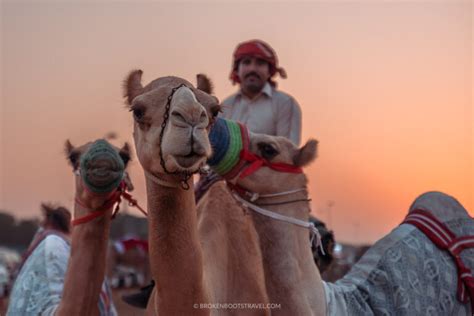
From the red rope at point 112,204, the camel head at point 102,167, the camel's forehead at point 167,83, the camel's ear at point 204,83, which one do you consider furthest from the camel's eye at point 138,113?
the red rope at point 112,204

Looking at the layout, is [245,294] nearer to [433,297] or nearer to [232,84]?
[433,297]

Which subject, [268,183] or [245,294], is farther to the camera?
[268,183]

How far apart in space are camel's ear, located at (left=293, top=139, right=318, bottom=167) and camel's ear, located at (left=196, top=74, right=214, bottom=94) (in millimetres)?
1235

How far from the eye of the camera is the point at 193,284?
4113mm

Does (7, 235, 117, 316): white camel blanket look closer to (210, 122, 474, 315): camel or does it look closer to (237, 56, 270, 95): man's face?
(210, 122, 474, 315): camel

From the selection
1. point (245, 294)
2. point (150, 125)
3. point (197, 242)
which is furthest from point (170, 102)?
point (245, 294)

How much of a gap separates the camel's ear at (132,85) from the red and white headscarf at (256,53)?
2120mm

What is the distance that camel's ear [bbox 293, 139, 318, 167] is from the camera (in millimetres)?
5680

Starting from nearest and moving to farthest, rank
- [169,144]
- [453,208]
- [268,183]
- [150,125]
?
[169,144], [150,125], [268,183], [453,208]

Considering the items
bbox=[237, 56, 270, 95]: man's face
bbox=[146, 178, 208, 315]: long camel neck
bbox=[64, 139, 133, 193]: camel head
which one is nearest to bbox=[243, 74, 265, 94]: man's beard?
bbox=[237, 56, 270, 95]: man's face

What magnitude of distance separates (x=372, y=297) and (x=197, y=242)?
6.73 feet

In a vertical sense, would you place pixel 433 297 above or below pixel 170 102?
below

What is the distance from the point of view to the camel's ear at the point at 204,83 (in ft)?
15.4

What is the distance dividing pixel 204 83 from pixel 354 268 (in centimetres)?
226
